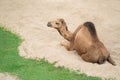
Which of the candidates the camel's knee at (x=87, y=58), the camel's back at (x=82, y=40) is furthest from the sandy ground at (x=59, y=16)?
the camel's back at (x=82, y=40)

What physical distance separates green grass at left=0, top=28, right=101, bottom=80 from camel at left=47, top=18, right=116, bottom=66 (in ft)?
2.61

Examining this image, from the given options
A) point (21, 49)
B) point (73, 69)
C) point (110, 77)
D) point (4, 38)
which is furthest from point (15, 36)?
point (110, 77)

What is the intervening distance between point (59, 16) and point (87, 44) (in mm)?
2878

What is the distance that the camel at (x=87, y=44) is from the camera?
352 inches

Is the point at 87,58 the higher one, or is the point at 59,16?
the point at 59,16

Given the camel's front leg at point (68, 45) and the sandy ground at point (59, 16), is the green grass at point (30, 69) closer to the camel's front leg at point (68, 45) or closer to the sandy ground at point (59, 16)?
the sandy ground at point (59, 16)

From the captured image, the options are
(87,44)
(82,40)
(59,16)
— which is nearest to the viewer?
(87,44)

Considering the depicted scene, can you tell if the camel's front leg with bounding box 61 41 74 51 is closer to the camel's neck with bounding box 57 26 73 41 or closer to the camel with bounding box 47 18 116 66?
the camel with bounding box 47 18 116 66

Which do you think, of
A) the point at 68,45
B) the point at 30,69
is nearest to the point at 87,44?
the point at 68,45

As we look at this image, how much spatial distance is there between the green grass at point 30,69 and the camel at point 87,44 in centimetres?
80

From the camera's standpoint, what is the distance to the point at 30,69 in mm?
8625

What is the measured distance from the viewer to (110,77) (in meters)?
8.13

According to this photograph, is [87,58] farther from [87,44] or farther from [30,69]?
[30,69]

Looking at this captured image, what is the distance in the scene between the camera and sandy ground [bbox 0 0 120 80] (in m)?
8.78
